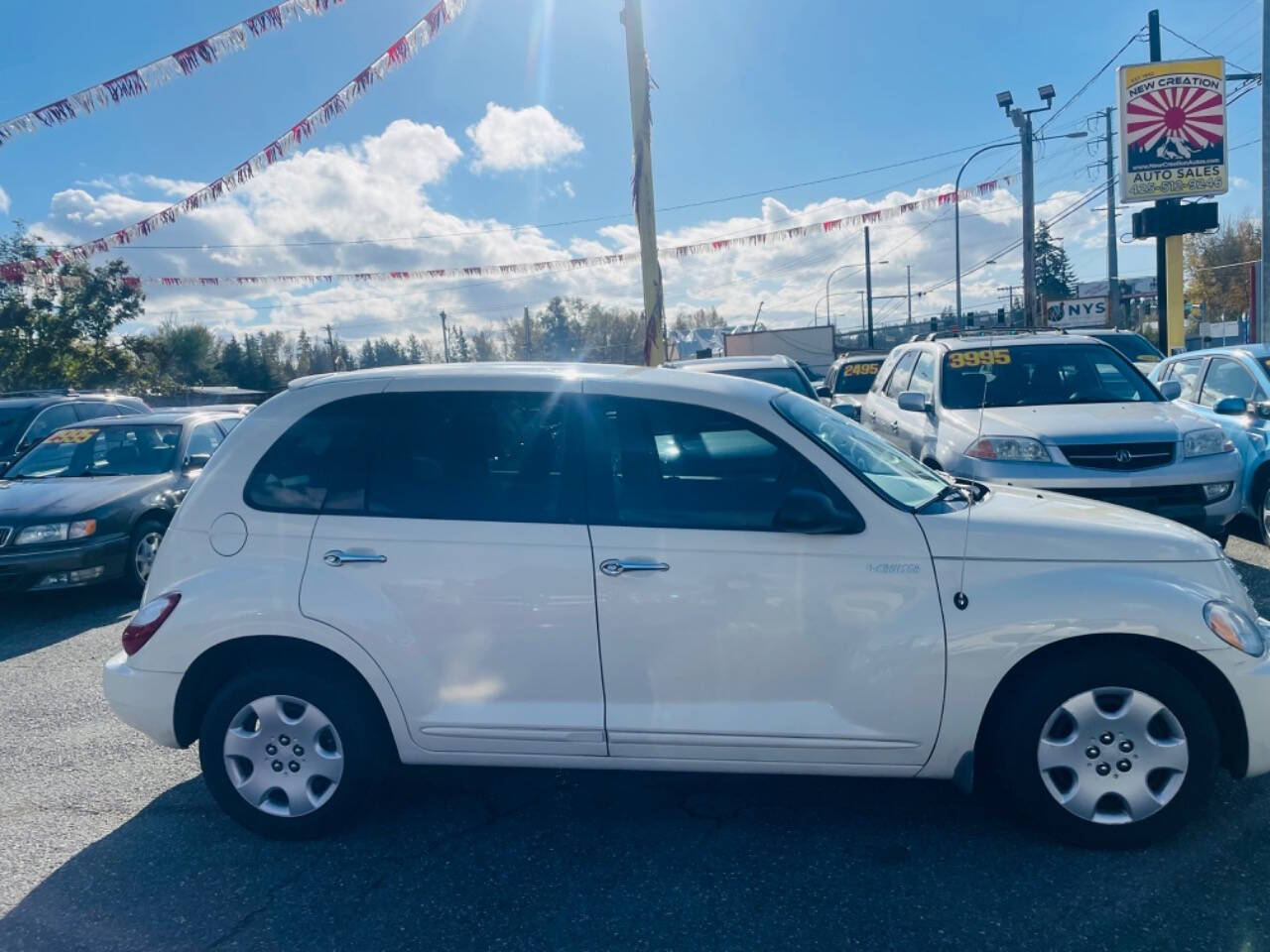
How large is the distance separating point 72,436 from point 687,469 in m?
7.65

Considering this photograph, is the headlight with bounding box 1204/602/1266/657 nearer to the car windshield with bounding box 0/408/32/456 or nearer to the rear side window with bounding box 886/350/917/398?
the rear side window with bounding box 886/350/917/398

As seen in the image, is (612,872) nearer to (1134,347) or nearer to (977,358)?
(977,358)

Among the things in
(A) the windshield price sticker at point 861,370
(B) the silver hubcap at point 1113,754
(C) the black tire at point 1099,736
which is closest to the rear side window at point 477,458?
(C) the black tire at point 1099,736

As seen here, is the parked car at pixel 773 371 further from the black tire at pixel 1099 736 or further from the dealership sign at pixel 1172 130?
the dealership sign at pixel 1172 130

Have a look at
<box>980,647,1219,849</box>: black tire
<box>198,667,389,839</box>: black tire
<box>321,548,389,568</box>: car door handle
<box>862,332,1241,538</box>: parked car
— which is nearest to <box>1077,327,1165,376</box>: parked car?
<box>862,332,1241,538</box>: parked car

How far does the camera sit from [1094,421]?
6738mm

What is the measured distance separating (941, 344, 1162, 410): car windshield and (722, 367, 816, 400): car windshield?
271 cm

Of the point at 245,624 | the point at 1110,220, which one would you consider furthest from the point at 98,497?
the point at 1110,220

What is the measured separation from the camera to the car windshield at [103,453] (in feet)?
27.8

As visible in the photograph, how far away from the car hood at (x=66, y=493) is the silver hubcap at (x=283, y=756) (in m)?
4.88

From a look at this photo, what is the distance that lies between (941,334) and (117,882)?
339 inches

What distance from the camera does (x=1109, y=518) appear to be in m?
3.57

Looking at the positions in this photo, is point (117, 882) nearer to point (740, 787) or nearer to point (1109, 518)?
point (740, 787)

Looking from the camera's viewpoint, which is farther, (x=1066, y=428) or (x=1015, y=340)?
(x=1015, y=340)
